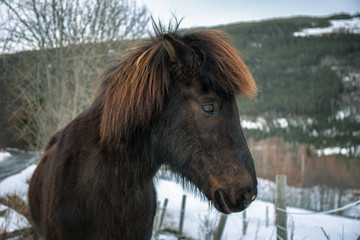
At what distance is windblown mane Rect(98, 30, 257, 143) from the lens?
1.88 metres

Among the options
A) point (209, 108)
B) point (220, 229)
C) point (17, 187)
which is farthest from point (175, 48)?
point (17, 187)

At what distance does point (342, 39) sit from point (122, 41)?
16042cm

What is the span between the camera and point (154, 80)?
194cm

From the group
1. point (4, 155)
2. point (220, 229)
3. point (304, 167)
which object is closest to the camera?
point (220, 229)

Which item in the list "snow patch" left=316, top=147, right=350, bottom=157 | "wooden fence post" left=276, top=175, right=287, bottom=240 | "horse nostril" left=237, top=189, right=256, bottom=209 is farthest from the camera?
"snow patch" left=316, top=147, right=350, bottom=157

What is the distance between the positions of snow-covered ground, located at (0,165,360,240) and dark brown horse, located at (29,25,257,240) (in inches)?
14.3

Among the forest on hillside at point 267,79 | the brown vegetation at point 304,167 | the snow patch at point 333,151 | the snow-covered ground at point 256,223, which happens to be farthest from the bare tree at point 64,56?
the snow patch at point 333,151

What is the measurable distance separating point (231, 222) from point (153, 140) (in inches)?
349

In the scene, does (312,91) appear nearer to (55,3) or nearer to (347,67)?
(347,67)

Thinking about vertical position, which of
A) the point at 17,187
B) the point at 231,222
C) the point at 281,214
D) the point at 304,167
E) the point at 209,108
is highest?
the point at 209,108

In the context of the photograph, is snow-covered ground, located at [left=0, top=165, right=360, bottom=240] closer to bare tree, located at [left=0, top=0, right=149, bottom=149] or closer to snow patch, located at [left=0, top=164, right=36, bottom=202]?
snow patch, located at [left=0, top=164, right=36, bottom=202]

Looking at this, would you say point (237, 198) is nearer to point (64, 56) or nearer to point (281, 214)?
point (281, 214)

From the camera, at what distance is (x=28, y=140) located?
1389 cm

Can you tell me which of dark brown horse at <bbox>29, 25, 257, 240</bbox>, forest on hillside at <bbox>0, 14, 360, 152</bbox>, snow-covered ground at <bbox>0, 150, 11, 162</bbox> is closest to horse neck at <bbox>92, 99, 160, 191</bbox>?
dark brown horse at <bbox>29, 25, 257, 240</bbox>
